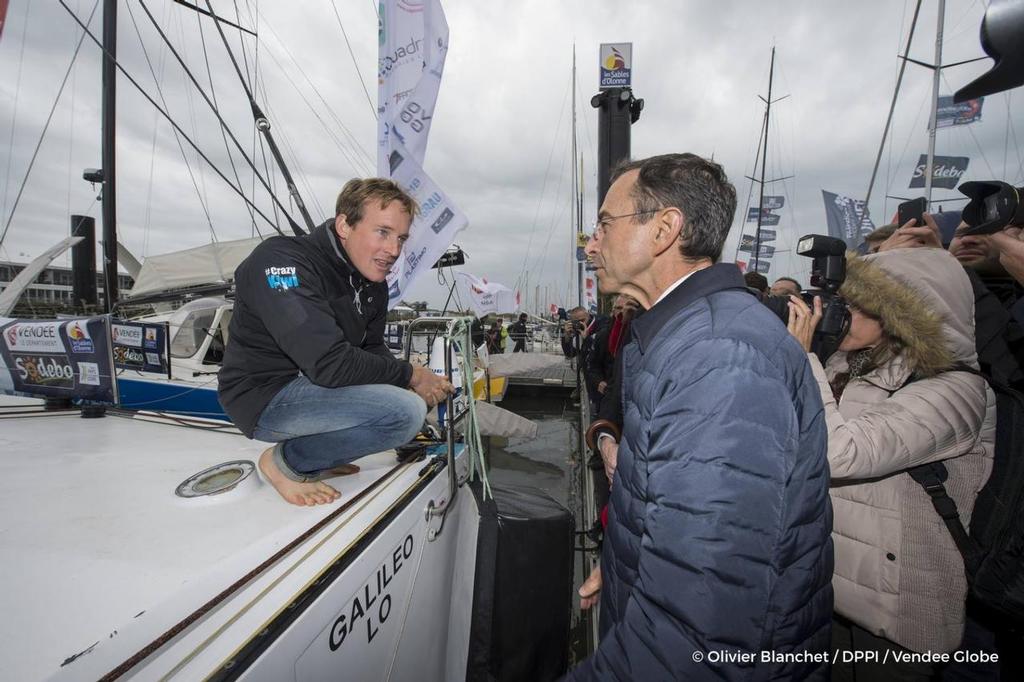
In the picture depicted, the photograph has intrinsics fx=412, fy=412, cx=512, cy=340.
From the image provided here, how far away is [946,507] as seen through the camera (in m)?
1.47

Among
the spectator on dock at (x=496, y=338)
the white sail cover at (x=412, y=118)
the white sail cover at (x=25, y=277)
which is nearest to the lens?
the white sail cover at (x=412, y=118)

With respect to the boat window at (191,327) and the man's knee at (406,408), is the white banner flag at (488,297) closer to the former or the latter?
the boat window at (191,327)

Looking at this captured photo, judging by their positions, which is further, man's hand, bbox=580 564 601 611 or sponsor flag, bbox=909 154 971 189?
sponsor flag, bbox=909 154 971 189

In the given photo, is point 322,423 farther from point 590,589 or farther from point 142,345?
point 142,345

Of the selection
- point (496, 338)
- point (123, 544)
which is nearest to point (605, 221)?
point (123, 544)

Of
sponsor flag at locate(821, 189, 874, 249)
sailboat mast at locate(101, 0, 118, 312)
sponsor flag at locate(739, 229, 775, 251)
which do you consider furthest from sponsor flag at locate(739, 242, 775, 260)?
sailboat mast at locate(101, 0, 118, 312)

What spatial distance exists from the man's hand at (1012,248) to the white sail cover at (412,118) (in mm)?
3235

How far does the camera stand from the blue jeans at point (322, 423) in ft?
5.75

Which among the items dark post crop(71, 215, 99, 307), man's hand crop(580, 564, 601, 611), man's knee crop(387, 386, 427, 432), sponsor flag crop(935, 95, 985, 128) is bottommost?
man's hand crop(580, 564, 601, 611)

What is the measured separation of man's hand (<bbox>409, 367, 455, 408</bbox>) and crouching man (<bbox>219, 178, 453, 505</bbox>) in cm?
2

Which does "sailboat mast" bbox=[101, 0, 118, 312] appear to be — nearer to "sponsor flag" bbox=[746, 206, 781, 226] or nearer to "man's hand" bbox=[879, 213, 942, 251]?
"man's hand" bbox=[879, 213, 942, 251]

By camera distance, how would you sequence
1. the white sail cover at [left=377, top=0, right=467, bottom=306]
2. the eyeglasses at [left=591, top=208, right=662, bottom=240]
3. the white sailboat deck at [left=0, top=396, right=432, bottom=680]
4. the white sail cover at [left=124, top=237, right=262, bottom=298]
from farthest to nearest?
the white sail cover at [left=124, top=237, right=262, bottom=298] < the white sail cover at [left=377, top=0, right=467, bottom=306] < the eyeglasses at [left=591, top=208, right=662, bottom=240] < the white sailboat deck at [left=0, top=396, right=432, bottom=680]

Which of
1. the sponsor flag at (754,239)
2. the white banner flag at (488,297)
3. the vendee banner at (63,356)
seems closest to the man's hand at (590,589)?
the vendee banner at (63,356)

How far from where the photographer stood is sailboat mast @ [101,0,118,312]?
20.6ft
